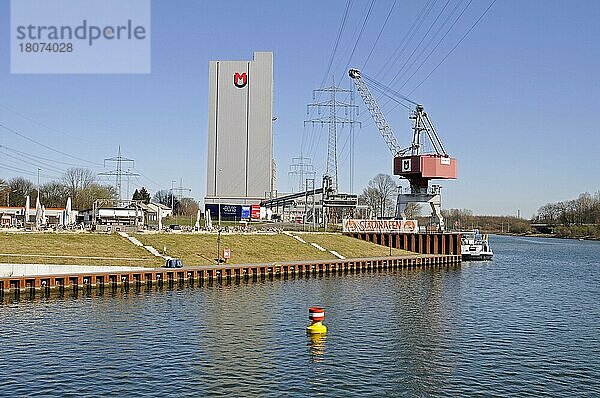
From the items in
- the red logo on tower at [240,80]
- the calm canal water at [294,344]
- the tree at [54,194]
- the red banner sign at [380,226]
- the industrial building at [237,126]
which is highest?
the red logo on tower at [240,80]

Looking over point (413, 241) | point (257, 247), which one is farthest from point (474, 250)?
point (257, 247)

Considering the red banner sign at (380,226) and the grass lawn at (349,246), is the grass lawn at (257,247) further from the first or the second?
the red banner sign at (380,226)

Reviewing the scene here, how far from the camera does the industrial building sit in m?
173

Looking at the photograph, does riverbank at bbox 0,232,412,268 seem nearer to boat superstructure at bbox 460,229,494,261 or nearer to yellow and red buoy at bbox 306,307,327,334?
boat superstructure at bbox 460,229,494,261

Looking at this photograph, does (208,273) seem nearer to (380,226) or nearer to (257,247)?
(257,247)

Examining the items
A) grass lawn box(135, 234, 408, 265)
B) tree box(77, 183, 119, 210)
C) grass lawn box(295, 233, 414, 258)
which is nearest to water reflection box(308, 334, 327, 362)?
grass lawn box(135, 234, 408, 265)

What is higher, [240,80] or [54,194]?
[240,80]

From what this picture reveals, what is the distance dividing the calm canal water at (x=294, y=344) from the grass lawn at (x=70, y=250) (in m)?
11.4

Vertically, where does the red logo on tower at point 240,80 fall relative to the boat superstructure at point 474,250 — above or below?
above

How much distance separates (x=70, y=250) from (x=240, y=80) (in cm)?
10557

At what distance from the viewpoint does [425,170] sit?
4887 inches

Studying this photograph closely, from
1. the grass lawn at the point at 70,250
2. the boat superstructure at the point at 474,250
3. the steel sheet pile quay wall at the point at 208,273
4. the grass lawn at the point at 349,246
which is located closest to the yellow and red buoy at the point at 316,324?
the steel sheet pile quay wall at the point at 208,273

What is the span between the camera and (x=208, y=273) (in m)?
72.1

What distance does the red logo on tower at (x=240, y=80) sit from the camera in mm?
172250
